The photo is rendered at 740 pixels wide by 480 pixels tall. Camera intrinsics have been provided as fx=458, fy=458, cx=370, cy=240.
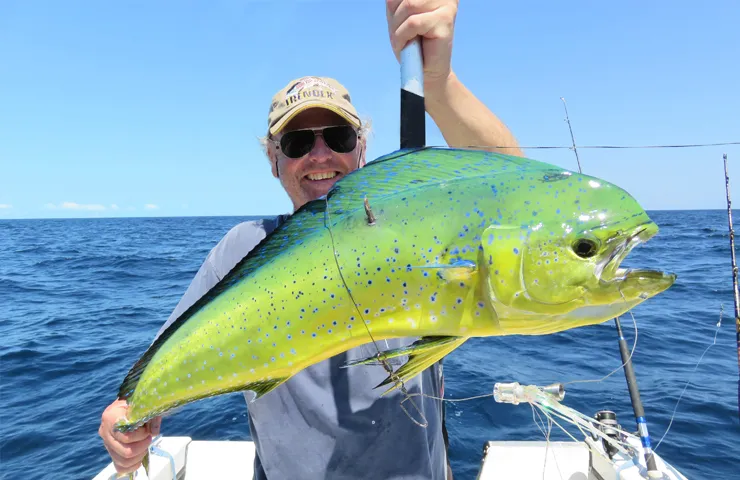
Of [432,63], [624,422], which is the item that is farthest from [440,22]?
[624,422]

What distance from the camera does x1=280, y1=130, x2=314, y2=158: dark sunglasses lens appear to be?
225 centimetres

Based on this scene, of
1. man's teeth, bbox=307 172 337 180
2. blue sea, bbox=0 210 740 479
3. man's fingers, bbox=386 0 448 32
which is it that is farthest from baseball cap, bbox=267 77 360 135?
blue sea, bbox=0 210 740 479

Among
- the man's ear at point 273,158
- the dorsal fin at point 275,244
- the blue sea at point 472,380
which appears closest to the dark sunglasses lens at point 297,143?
the man's ear at point 273,158

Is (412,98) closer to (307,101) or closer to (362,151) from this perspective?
(307,101)

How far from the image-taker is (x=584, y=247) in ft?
3.55

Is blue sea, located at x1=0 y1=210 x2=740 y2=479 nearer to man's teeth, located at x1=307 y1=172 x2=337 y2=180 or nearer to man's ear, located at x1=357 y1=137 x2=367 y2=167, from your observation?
man's ear, located at x1=357 y1=137 x2=367 y2=167

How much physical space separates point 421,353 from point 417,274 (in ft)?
0.67

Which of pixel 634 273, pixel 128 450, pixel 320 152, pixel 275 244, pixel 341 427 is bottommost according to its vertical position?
pixel 341 427

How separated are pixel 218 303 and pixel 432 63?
111cm

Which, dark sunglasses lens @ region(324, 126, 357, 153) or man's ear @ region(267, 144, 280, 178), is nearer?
dark sunglasses lens @ region(324, 126, 357, 153)

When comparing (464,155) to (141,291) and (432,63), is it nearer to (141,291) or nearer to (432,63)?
(432,63)

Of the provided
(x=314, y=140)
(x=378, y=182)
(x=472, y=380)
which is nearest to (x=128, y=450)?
(x=378, y=182)

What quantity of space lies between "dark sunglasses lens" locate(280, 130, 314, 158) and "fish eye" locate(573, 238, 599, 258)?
59.1 inches

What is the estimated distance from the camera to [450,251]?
1.15 metres
